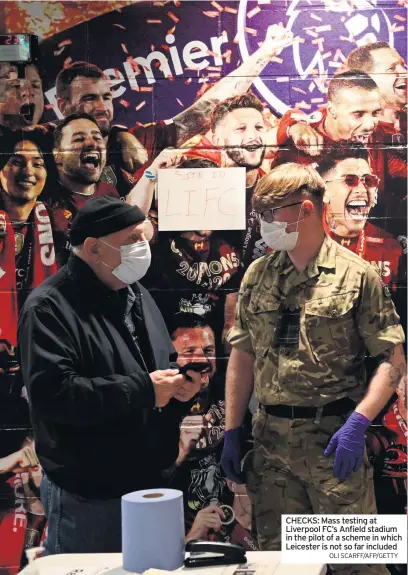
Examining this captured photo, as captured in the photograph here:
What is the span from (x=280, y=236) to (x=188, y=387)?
684mm

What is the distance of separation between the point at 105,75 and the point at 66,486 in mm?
1769

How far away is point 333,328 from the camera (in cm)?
281

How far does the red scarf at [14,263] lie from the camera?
11.0 feet

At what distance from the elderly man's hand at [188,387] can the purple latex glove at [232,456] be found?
0.43m

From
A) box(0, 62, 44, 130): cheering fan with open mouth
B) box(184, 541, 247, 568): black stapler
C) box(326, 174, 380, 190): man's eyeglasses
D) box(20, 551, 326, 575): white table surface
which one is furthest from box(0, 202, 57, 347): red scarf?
box(184, 541, 247, 568): black stapler

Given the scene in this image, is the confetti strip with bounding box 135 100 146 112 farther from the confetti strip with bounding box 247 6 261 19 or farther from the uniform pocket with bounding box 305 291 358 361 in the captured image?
the uniform pocket with bounding box 305 291 358 361

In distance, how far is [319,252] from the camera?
2.93 metres

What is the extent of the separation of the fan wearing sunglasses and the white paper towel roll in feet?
6.17

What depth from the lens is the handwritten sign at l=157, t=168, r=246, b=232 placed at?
331 centimetres

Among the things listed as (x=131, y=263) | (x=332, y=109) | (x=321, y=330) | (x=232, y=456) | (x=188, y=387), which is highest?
(x=332, y=109)

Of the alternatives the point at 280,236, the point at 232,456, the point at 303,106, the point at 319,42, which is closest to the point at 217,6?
the point at 319,42

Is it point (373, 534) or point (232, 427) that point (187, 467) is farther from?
point (373, 534)

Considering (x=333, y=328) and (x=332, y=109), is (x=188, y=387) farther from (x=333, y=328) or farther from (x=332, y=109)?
(x=332, y=109)

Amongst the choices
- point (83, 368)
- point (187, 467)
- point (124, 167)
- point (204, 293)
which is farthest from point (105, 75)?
point (187, 467)
